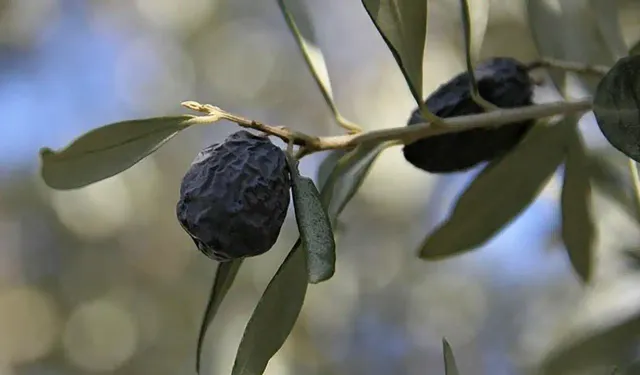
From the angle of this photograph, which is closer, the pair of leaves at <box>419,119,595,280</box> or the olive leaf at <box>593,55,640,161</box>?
the olive leaf at <box>593,55,640,161</box>

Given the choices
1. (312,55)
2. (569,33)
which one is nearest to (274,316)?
(312,55)

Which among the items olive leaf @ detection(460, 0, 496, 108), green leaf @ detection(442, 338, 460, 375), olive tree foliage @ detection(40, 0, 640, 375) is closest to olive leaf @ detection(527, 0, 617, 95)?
olive tree foliage @ detection(40, 0, 640, 375)

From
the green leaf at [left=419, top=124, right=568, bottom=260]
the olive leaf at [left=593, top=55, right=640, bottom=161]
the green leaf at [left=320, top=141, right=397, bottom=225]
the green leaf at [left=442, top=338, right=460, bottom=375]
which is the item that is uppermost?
the olive leaf at [left=593, top=55, right=640, bottom=161]

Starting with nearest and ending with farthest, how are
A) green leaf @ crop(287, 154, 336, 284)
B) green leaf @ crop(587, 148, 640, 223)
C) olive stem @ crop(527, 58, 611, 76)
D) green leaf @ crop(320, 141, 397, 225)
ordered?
green leaf @ crop(287, 154, 336, 284), green leaf @ crop(320, 141, 397, 225), olive stem @ crop(527, 58, 611, 76), green leaf @ crop(587, 148, 640, 223)

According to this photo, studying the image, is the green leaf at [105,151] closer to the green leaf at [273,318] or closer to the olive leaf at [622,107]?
the green leaf at [273,318]

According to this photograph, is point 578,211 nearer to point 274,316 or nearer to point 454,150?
point 454,150

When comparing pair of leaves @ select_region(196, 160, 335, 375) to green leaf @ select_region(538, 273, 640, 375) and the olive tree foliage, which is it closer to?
the olive tree foliage

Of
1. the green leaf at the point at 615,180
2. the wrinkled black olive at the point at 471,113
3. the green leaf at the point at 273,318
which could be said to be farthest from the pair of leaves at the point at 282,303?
the green leaf at the point at 615,180
